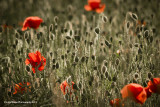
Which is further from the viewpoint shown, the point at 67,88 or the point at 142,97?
the point at 67,88

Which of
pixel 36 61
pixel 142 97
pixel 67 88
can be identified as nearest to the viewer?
pixel 142 97

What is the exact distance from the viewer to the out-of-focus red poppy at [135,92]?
3.96 ft

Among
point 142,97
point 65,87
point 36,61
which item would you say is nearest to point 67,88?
point 65,87

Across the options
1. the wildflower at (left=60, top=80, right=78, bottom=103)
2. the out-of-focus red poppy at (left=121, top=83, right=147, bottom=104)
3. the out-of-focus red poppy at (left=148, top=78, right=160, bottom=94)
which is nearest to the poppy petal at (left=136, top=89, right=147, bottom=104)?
the out-of-focus red poppy at (left=121, top=83, right=147, bottom=104)

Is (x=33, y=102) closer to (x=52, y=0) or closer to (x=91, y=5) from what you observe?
(x=91, y=5)

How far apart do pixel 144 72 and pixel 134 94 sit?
18.7 inches

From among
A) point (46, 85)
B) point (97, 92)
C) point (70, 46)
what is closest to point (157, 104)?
point (97, 92)

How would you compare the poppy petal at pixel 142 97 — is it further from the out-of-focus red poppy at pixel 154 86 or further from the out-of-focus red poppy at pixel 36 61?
the out-of-focus red poppy at pixel 36 61

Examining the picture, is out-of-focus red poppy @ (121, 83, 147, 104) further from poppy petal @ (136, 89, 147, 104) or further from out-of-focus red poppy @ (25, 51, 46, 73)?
out-of-focus red poppy @ (25, 51, 46, 73)

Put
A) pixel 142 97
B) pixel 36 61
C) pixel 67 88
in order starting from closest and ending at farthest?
pixel 142 97 → pixel 67 88 → pixel 36 61

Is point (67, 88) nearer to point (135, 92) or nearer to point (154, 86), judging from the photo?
point (135, 92)

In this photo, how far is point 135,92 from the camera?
1.23 metres

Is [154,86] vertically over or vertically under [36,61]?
under

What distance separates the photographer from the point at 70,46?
2098 millimetres
